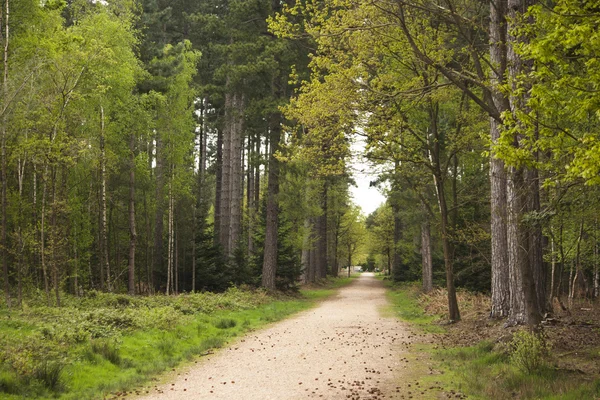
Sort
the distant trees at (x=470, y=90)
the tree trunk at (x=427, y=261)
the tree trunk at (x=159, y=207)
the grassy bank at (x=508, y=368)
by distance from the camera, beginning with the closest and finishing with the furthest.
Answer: the distant trees at (x=470, y=90) → the grassy bank at (x=508, y=368) → the tree trunk at (x=159, y=207) → the tree trunk at (x=427, y=261)

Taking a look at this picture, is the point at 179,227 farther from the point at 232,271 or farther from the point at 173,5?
the point at 173,5

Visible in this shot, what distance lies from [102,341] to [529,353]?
728 centimetres

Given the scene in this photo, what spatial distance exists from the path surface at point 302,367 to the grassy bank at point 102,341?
79cm

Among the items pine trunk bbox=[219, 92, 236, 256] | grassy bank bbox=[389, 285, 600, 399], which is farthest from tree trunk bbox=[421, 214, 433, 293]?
grassy bank bbox=[389, 285, 600, 399]

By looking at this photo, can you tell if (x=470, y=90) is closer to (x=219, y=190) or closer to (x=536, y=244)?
(x=536, y=244)

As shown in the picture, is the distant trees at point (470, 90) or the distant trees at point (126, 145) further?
the distant trees at point (126, 145)

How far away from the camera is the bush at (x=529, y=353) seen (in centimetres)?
643

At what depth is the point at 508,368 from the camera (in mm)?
6852

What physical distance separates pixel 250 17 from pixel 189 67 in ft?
18.7

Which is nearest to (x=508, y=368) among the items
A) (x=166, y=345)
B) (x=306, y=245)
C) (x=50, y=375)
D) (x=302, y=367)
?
(x=302, y=367)

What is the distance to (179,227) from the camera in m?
22.5

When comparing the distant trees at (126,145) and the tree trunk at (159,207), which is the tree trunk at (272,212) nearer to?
the distant trees at (126,145)

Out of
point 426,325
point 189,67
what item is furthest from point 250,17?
point 426,325

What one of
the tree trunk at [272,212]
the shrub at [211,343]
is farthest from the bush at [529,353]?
the tree trunk at [272,212]
